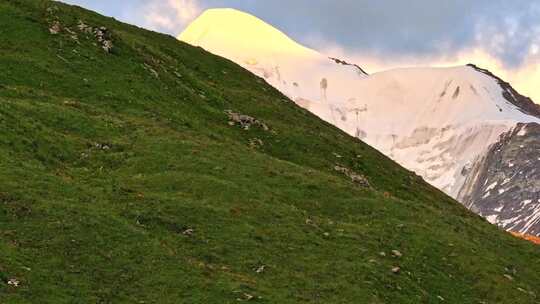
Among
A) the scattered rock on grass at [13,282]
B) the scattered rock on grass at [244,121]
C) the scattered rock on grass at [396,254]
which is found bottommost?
the scattered rock on grass at [13,282]

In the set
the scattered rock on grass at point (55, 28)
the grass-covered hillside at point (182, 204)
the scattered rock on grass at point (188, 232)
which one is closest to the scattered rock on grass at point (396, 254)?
the grass-covered hillside at point (182, 204)

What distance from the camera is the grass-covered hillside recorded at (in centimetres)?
3070

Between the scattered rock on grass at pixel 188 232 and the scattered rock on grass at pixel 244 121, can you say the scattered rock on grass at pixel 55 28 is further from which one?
the scattered rock on grass at pixel 188 232

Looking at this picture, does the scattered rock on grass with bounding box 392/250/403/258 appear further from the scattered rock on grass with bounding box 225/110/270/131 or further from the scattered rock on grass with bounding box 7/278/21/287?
the scattered rock on grass with bounding box 225/110/270/131

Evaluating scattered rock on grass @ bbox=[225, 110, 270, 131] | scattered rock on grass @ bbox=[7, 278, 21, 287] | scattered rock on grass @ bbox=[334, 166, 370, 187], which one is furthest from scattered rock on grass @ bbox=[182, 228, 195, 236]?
scattered rock on grass @ bbox=[225, 110, 270, 131]

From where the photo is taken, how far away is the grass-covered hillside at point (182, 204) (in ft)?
101

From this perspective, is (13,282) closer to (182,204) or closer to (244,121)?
(182,204)

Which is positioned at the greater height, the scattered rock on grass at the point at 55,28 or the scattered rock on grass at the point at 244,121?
the scattered rock on grass at the point at 55,28

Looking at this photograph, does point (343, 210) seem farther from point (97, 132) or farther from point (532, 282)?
point (97, 132)

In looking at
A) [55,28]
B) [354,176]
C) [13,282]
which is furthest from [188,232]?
[55,28]

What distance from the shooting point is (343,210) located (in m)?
45.3

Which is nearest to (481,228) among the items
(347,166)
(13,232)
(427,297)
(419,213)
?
(419,213)

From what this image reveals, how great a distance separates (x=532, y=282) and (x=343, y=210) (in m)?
11.7

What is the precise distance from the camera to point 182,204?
38.2 meters
